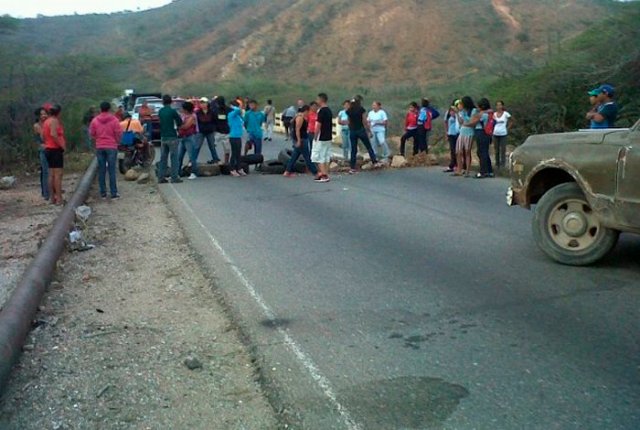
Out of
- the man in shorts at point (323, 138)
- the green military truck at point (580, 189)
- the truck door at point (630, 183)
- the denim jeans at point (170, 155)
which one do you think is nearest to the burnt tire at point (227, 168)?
the denim jeans at point (170, 155)

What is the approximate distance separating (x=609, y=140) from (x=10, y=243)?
7.62 m

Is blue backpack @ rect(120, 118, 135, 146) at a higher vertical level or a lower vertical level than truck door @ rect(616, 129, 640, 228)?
higher

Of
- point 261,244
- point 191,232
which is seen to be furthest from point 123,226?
point 261,244

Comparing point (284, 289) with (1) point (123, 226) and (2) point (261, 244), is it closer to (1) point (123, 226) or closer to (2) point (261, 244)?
(2) point (261, 244)

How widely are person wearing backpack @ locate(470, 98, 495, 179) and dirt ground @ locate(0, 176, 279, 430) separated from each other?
8.17m

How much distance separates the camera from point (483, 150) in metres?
15.3

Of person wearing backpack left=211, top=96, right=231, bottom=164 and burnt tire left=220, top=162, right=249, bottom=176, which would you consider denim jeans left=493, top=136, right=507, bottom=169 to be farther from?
person wearing backpack left=211, top=96, right=231, bottom=164

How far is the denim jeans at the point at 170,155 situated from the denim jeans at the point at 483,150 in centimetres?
614

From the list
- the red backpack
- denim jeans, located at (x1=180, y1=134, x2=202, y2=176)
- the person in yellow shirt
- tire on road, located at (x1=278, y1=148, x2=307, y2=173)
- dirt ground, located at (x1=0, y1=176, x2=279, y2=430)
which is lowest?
dirt ground, located at (x1=0, y1=176, x2=279, y2=430)

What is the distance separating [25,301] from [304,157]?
10981 millimetres

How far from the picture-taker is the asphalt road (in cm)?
439

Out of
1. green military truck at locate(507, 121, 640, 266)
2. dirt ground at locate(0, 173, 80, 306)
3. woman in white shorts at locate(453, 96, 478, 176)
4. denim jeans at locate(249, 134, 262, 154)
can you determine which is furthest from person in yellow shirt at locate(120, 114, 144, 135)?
green military truck at locate(507, 121, 640, 266)

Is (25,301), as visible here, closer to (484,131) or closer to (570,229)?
(570,229)

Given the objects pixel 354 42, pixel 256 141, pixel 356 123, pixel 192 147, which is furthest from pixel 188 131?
pixel 354 42
